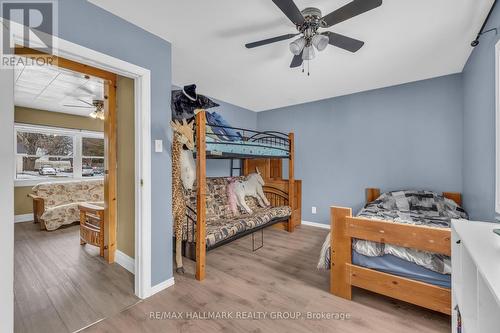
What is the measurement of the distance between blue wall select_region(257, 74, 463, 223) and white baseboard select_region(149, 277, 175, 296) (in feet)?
9.14

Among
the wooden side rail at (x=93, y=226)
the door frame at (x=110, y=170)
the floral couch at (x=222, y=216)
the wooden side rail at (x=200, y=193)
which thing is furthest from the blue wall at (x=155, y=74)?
the wooden side rail at (x=93, y=226)

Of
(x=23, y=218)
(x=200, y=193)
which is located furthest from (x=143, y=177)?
(x=23, y=218)

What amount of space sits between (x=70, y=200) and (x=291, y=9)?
5.00 meters

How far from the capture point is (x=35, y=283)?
2.10 meters

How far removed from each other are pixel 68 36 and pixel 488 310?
8.76 feet

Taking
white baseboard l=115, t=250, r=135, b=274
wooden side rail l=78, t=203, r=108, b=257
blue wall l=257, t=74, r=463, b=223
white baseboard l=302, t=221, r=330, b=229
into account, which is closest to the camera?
white baseboard l=115, t=250, r=135, b=274

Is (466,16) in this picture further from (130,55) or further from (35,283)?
(35,283)

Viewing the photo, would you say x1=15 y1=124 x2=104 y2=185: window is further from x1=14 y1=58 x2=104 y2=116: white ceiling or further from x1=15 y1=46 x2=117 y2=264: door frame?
x1=15 y1=46 x2=117 y2=264: door frame

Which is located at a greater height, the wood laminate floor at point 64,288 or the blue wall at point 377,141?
the blue wall at point 377,141

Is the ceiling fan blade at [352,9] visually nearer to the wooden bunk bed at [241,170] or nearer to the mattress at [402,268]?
the wooden bunk bed at [241,170]

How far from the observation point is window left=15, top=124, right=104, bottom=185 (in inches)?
177

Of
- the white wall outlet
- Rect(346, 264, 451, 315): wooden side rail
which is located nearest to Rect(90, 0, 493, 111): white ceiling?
the white wall outlet

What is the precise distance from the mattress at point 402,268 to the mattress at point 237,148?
1.64m

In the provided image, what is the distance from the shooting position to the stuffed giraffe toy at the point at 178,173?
86.2 inches
